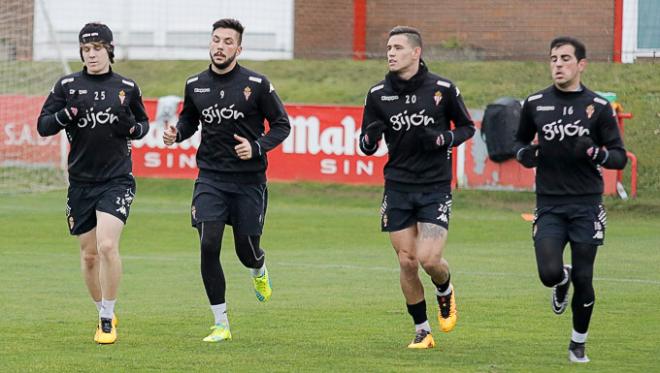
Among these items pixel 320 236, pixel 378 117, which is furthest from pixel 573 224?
pixel 320 236

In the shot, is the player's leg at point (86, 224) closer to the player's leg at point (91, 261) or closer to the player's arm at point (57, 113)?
the player's leg at point (91, 261)

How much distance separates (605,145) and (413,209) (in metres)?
1.49

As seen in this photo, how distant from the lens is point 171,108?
24375 mm

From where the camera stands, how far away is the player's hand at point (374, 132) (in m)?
9.48

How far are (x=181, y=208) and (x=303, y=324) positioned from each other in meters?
12.0

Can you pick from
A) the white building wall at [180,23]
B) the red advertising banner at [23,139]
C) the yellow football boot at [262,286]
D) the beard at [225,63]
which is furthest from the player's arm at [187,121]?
the white building wall at [180,23]

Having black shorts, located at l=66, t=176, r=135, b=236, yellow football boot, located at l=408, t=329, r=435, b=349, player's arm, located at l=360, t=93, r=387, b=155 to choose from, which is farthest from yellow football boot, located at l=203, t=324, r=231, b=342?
player's arm, located at l=360, t=93, r=387, b=155

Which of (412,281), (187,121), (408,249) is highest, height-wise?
(187,121)

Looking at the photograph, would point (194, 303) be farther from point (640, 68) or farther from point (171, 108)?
point (640, 68)

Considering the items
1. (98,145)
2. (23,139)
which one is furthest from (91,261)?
(23,139)

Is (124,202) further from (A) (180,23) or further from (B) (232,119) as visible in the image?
(A) (180,23)

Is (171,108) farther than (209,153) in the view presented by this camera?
Yes

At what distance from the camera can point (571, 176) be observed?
A: 898 cm

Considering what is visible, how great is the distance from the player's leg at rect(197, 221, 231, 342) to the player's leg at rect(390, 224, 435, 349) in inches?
52.2
